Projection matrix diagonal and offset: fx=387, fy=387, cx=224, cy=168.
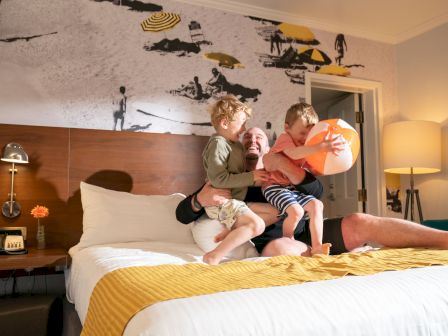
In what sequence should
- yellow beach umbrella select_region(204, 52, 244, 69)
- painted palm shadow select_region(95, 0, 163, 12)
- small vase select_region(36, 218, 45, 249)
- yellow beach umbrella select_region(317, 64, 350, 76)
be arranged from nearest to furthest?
1. small vase select_region(36, 218, 45, 249)
2. painted palm shadow select_region(95, 0, 163, 12)
3. yellow beach umbrella select_region(204, 52, 244, 69)
4. yellow beach umbrella select_region(317, 64, 350, 76)

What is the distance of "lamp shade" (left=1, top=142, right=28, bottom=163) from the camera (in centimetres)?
229

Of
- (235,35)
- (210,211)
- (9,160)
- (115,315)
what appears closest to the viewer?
(115,315)

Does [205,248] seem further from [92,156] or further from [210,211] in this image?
[92,156]

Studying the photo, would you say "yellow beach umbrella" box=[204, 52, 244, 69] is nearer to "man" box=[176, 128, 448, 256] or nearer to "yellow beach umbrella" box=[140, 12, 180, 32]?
"yellow beach umbrella" box=[140, 12, 180, 32]

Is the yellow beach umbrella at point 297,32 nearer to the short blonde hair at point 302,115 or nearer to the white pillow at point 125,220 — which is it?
the short blonde hair at point 302,115

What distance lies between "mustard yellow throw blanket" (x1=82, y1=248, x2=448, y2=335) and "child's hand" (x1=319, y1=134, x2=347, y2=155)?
1.48ft

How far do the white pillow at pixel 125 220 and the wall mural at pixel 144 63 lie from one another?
77 centimetres

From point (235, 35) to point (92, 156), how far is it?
1.60 m

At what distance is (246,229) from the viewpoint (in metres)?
1.59

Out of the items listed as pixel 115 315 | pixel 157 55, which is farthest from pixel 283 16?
pixel 115 315

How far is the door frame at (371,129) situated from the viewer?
3.75 metres

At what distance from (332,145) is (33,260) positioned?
5.35 feet

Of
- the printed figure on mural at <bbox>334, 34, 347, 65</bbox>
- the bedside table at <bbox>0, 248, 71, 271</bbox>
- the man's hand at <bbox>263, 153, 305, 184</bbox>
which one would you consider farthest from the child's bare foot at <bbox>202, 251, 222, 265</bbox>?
the printed figure on mural at <bbox>334, 34, 347, 65</bbox>

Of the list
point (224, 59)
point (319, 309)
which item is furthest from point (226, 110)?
point (224, 59)
